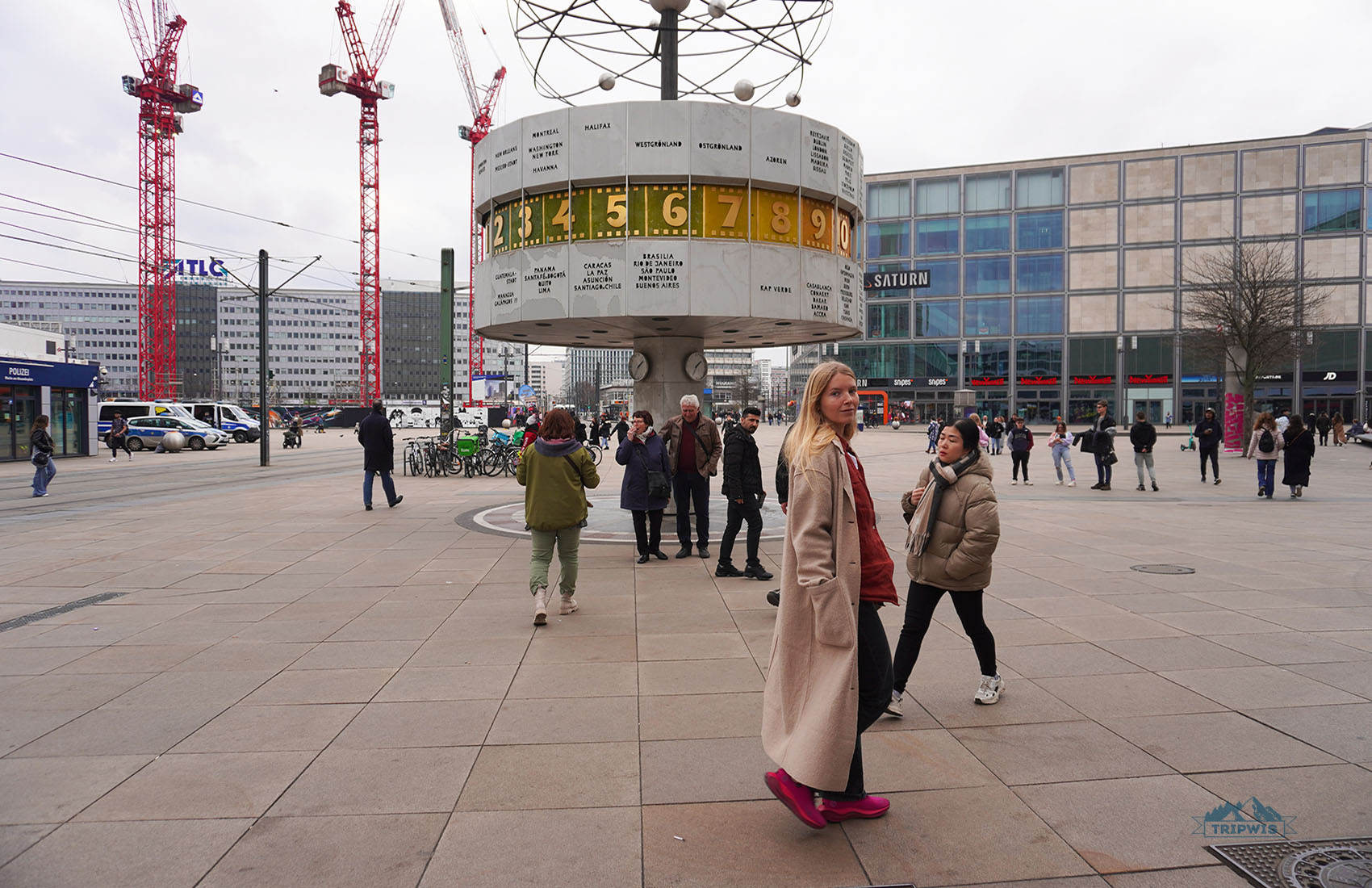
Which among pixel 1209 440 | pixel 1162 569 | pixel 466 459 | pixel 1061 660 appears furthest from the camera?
pixel 466 459

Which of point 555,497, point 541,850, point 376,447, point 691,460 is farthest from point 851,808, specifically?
point 376,447

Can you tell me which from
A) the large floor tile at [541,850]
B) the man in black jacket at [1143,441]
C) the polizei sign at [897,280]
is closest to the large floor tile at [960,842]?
the large floor tile at [541,850]

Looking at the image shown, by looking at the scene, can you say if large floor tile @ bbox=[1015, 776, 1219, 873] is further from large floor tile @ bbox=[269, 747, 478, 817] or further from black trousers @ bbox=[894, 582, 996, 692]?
large floor tile @ bbox=[269, 747, 478, 817]

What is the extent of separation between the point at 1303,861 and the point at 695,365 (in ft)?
34.7

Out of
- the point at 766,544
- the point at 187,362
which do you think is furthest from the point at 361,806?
the point at 187,362

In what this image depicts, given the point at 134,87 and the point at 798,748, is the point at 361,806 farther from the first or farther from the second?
the point at 134,87

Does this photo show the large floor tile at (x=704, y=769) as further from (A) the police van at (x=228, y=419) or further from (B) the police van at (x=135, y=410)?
(A) the police van at (x=228, y=419)

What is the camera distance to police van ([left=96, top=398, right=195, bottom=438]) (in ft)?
135

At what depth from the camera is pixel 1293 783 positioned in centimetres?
391

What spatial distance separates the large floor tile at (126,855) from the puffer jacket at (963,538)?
141 inches

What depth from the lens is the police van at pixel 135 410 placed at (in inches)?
1622

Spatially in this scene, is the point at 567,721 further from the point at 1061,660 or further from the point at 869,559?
the point at 1061,660

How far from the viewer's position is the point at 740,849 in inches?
134

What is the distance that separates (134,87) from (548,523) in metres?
91.1
